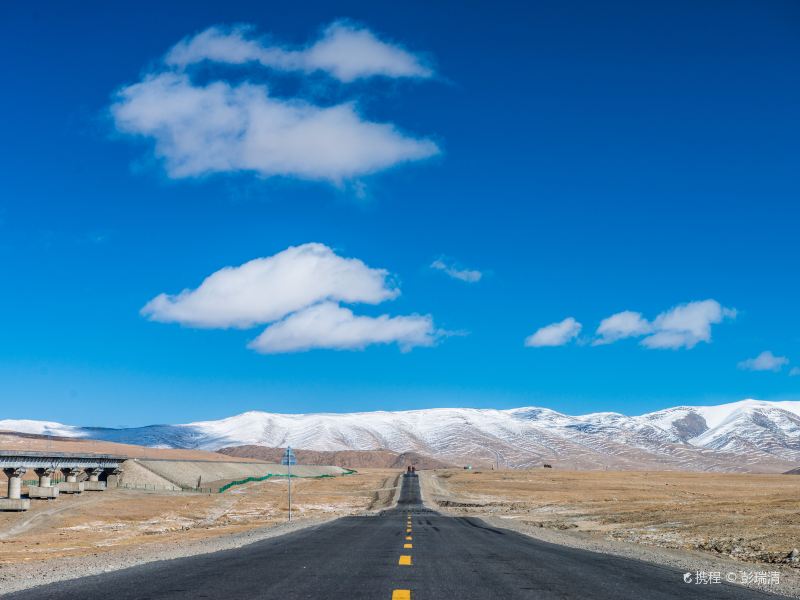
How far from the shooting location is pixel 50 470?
285 ft

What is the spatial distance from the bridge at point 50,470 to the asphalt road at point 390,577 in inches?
2296

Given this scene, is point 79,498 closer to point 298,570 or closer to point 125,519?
point 125,519

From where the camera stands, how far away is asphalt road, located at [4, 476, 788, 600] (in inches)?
499

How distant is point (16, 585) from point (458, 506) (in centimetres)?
6152

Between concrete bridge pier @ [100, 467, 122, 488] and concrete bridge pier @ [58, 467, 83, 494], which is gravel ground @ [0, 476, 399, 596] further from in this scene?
concrete bridge pier @ [100, 467, 122, 488]

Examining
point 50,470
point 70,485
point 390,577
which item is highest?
point 390,577

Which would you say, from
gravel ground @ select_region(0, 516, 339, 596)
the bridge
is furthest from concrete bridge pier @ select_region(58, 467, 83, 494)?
gravel ground @ select_region(0, 516, 339, 596)

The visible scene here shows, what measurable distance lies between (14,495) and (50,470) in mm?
12262

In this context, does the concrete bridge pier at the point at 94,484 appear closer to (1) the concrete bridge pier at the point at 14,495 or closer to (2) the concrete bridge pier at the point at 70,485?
(2) the concrete bridge pier at the point at 70,485

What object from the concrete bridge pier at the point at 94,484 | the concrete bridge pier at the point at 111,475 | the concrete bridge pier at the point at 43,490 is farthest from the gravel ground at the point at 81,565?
the concrete bridge pier at the point at 111,475

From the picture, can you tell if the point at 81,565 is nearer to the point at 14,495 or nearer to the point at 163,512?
the point at 163,512

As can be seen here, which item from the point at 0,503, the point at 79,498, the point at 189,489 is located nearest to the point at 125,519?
the point at 0,503

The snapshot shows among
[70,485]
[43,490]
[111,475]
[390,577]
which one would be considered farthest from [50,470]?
[390,577]

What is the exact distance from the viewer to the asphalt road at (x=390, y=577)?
12.7 meters
